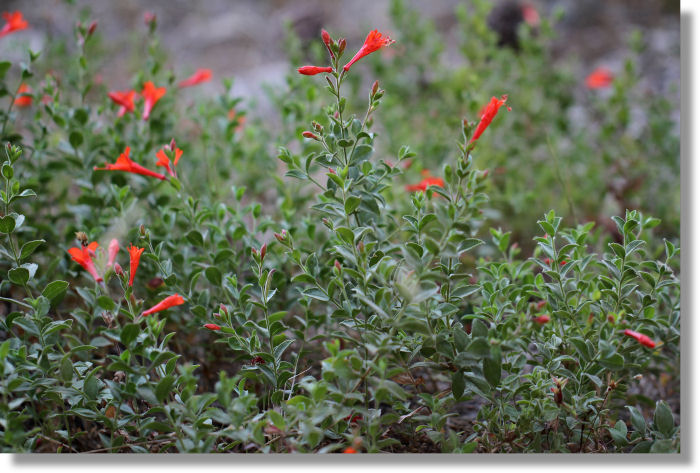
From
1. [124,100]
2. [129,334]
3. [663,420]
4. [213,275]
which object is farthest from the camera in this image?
[124,100]

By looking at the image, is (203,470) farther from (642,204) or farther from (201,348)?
(642,204)

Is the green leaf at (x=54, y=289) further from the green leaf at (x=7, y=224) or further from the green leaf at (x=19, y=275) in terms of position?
the green leaf at (x=7, y=224)

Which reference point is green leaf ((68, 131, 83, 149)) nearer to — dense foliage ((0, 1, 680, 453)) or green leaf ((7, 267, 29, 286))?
dense foliage ((0, 1, 680, 453))

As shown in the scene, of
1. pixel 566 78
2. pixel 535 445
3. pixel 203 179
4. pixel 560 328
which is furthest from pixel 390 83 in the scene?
pixel 535 445

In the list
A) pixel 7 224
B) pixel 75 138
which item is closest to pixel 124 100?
pixel 75 138

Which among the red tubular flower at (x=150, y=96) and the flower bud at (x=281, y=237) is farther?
the red tubular flower at (x=150, y=96)

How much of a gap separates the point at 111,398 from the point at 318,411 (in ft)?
1.71

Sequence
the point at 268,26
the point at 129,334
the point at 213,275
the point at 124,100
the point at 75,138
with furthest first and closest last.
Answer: the point at 268,26
the point at 124,100
the point at 75,138
the point at 213,275
the point at 129,334

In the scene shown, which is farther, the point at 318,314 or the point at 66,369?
the point at 318,314

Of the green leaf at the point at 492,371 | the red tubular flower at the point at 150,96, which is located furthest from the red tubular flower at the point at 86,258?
the green leaf at the point at 492,371

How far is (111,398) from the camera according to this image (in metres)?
1.39

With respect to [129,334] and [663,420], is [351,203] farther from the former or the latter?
[663,420]

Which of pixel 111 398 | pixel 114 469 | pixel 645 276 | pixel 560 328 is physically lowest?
pixel 114 469

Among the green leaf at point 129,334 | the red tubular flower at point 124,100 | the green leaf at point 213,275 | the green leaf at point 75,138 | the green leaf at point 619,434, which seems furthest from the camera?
the red tubular flower at point 124,100
